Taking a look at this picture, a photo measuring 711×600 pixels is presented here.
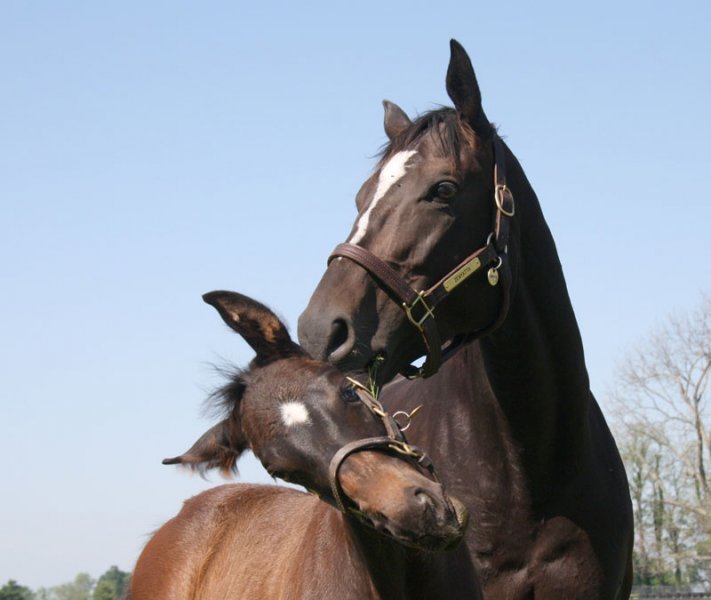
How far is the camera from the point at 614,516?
487 cm

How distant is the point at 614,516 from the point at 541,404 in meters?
0.60

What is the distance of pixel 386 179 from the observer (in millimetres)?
4535

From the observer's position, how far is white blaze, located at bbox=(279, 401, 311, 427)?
143 inches

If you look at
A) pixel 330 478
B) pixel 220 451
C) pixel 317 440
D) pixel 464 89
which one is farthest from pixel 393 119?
pixel 330 478

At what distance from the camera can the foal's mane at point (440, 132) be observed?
461cm

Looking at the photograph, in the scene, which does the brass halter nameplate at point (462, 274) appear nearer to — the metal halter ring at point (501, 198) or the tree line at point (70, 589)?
the metal halter ring at point (501, 198)

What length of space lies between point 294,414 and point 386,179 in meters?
1.28

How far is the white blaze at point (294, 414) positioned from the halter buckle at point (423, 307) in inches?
28.4

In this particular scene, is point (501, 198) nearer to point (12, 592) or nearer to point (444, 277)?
point (444, 277)

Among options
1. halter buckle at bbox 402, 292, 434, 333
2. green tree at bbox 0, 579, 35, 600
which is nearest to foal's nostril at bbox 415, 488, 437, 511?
halter buckle at bbox 402, 292, 434, 333

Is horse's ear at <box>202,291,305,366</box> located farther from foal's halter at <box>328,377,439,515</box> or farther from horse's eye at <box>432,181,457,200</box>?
horse's eye at <box>432,181,457,200</box>

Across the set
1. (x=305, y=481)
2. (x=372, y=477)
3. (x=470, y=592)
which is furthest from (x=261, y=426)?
(x=470, y=592)

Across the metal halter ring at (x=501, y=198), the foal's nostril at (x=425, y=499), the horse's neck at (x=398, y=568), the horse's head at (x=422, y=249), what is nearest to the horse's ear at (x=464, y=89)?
the horse's head at (x=422, y=249)

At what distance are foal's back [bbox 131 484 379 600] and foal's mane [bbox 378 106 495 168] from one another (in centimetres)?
154
